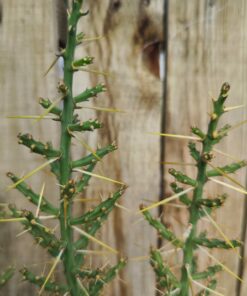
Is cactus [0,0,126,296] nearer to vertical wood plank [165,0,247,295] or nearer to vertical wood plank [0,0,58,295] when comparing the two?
vertical wood plank [0,0,58,295]

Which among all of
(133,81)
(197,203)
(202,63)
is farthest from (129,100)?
(197,203)

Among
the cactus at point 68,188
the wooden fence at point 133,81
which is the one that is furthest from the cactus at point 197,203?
Result: the wooden fence at point 133,81

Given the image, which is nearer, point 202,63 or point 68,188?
point 68,188

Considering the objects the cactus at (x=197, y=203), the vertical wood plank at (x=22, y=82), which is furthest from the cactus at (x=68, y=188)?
the vertical wood plank at (x=22, y=82)

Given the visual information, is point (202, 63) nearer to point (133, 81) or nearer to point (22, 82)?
point (133, 81)

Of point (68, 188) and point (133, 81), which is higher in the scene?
point (133, 81)

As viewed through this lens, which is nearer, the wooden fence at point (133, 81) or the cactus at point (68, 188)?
the cactus at point (68, 188)

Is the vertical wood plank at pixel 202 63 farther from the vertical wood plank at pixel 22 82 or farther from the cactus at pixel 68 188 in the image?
the cactus at pixel 68 188

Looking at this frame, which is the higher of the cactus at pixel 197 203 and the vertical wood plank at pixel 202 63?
the vertical wood plank at pixel 202 63
